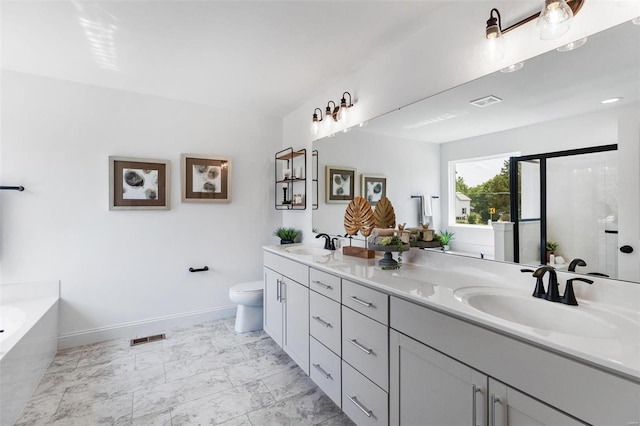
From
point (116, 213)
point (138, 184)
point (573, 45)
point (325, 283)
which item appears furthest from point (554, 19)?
point (116, 213)

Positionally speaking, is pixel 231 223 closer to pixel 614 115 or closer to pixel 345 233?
pixel 345 233

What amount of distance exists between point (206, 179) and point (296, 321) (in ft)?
6.29

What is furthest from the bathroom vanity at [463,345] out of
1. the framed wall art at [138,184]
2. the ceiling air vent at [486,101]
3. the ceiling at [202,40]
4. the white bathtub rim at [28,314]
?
the framed wall art at [138,184]

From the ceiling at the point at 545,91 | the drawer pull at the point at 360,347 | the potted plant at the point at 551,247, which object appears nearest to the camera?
the ceiling at the point at 545,91

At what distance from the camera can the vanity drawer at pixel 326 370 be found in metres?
1.80

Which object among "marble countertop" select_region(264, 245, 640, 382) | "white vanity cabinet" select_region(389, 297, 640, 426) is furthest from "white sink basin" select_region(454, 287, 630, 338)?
"white vanity cabinet" select_region(389, 297, 640, 426)

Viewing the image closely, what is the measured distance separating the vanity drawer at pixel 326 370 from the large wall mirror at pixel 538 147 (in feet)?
3.32

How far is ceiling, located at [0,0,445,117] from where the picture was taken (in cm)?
174

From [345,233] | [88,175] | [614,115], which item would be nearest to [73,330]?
[88,175]

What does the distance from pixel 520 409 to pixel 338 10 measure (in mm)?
2040

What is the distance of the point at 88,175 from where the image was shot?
279cm

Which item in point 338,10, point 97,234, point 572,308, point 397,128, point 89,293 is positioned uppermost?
point 338,10

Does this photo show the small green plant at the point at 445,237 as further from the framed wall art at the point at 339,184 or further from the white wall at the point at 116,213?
the white wall at the point at 116,213

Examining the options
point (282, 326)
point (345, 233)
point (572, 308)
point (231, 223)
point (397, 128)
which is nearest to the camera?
point (572, 308)
